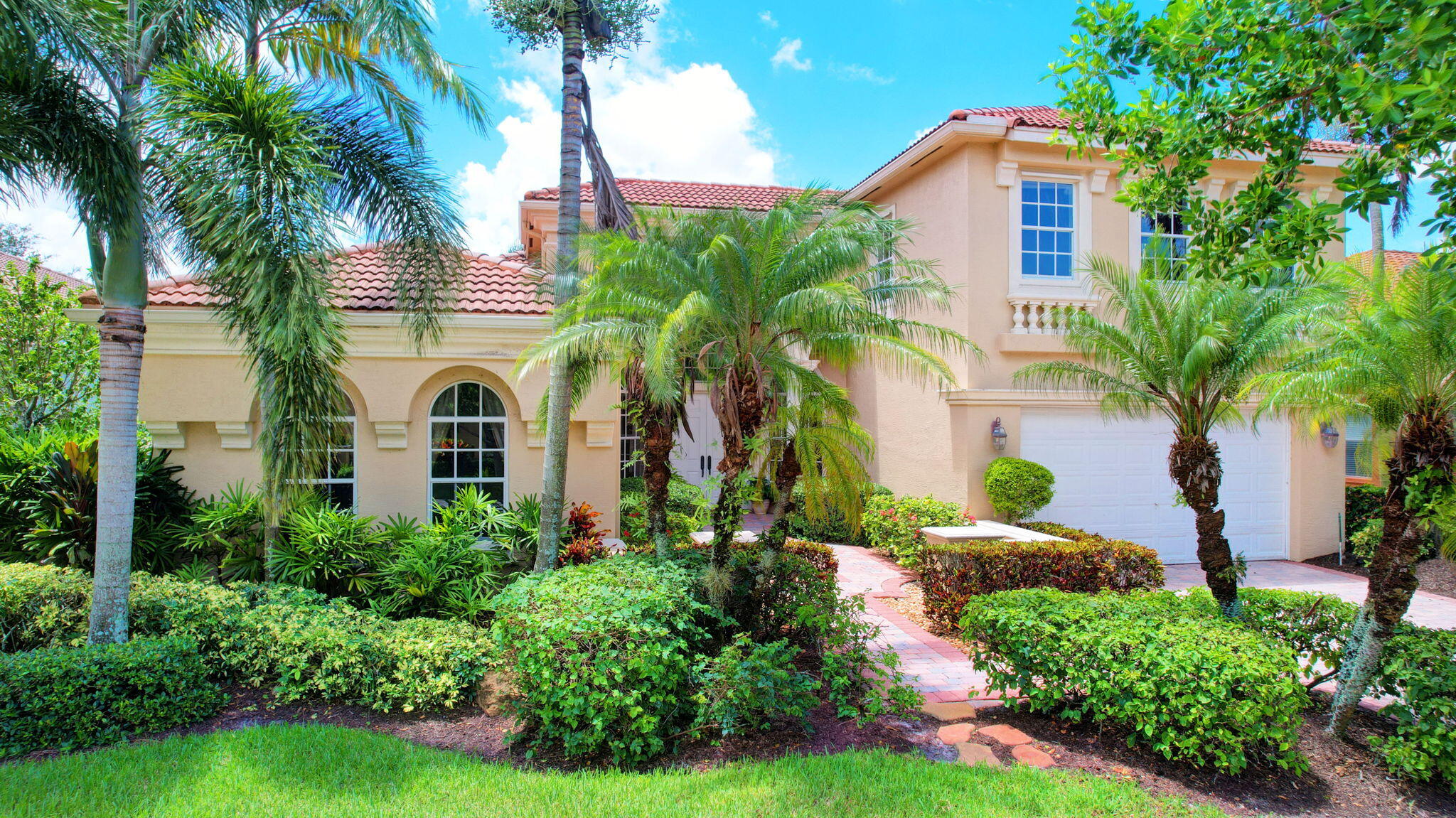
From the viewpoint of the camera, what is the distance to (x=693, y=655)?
596cm

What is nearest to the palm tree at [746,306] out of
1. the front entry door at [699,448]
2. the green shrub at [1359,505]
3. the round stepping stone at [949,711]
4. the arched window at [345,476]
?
the round stepping stone at [949,711]

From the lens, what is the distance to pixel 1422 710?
5082mm

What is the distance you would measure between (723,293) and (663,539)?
9.37 feet

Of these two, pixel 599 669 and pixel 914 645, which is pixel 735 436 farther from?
pixel 914 645

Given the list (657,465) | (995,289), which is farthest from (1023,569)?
(995,289)

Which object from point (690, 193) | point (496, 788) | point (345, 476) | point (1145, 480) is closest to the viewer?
point (496, 788)

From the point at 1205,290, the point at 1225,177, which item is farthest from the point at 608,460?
the point at 1225,177

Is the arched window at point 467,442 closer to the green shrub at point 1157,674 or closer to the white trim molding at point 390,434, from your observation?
the white trim molding at point 390,434

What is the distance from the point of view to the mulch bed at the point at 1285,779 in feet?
16.0

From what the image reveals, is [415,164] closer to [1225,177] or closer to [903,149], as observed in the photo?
[903,149]

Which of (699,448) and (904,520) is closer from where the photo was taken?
(904,520)

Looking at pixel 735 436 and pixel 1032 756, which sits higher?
pixel 735 436

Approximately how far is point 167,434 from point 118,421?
3503 mm

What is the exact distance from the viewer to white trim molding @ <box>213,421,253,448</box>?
998cm
